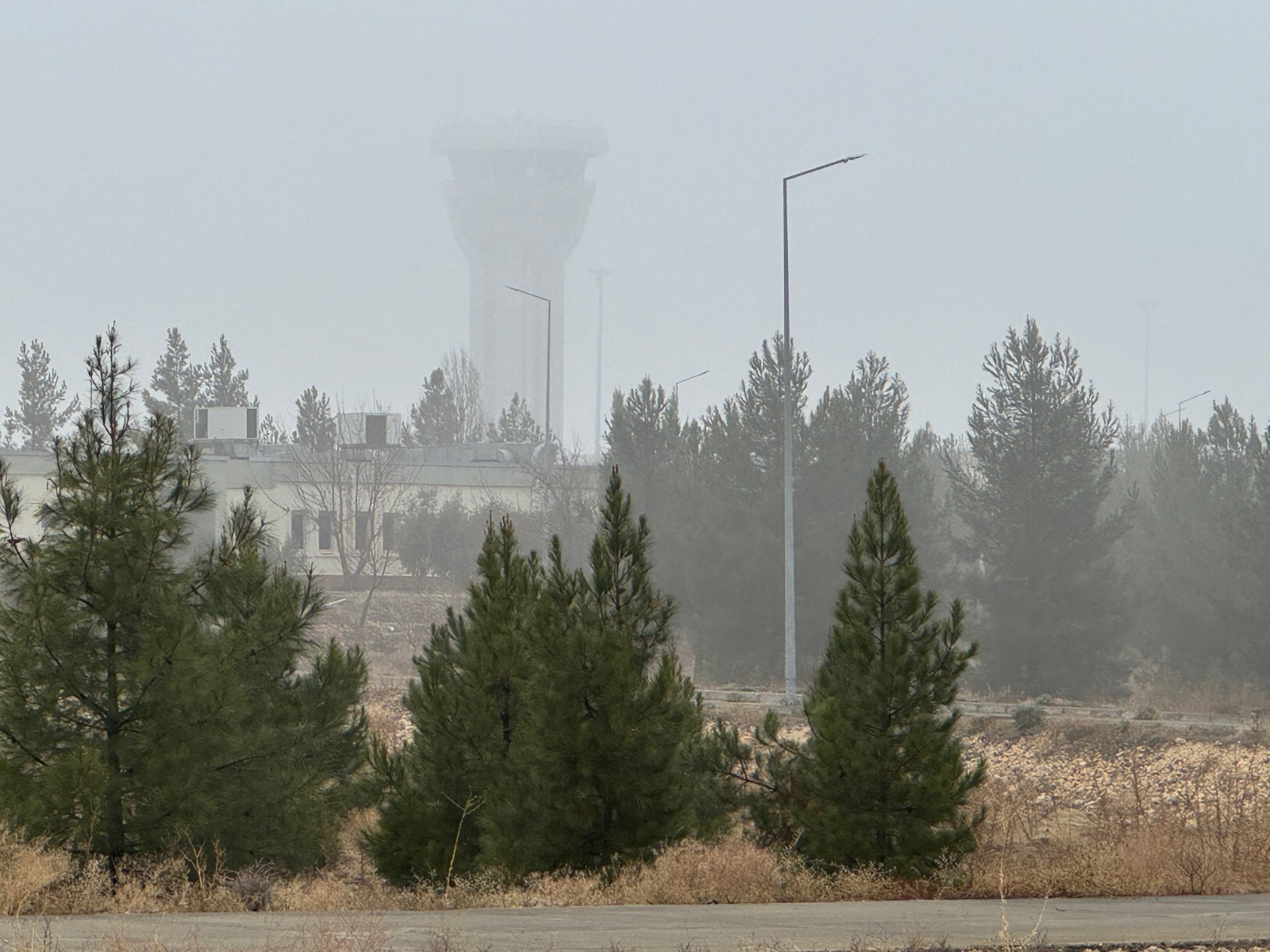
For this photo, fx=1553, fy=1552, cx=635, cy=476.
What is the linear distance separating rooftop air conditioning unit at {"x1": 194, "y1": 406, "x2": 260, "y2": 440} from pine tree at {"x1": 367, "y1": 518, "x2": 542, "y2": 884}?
192 feet

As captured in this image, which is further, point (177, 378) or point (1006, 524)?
point (177, 378)

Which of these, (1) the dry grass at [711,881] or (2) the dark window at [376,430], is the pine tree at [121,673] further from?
(2) the dark window at [376,430]

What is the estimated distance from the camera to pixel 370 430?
72.6 m

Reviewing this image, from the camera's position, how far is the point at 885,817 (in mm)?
13852

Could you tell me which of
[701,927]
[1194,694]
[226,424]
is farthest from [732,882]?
[226,424]

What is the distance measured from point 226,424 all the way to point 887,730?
2502 inches

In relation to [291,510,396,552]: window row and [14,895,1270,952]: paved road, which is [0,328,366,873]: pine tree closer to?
[14,895,1270,952]: paved road

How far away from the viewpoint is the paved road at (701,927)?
970 cm

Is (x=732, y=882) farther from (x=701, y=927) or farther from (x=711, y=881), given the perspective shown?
(x=701, y=927)

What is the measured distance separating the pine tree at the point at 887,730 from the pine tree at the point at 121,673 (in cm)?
543

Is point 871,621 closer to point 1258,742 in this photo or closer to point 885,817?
point 885,817

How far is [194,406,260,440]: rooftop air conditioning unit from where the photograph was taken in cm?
7300

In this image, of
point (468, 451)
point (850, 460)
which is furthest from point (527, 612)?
point (468, 451)

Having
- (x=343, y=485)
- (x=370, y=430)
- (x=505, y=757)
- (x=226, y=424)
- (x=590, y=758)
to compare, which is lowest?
(x=505, y=757)
